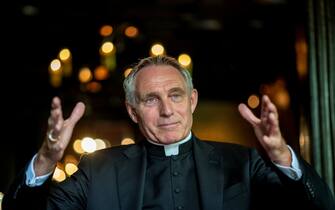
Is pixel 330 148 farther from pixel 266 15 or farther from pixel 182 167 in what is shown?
pixel 266 15

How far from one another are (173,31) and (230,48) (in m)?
1.07

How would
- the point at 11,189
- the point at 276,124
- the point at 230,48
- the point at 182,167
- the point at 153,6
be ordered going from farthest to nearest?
the point at 230,48 → the point at 153,6 → the point at 182,167 → the point at 11,189 → the point at 276,124

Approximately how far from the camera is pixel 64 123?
2.52m

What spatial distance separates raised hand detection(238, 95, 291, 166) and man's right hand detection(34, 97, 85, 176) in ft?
2.71

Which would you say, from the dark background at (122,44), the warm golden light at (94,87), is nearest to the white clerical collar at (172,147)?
the dark background at (122,44)

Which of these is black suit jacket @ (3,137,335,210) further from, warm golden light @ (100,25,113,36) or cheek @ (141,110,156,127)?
warm golden light @ (100,25,113,36)

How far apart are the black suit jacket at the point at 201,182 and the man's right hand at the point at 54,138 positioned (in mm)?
330

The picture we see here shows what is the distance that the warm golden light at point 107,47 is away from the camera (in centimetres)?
713

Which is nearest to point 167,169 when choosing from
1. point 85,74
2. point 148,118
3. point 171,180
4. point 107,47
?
point 171,180

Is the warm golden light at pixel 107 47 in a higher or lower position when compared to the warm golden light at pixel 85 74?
higher

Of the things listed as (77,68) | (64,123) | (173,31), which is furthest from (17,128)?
(64,123)

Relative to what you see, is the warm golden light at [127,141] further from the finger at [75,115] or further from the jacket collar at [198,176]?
the finger at [75,115]

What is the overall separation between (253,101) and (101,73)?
282cm

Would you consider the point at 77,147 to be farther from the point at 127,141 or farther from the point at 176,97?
the point at 176,97
